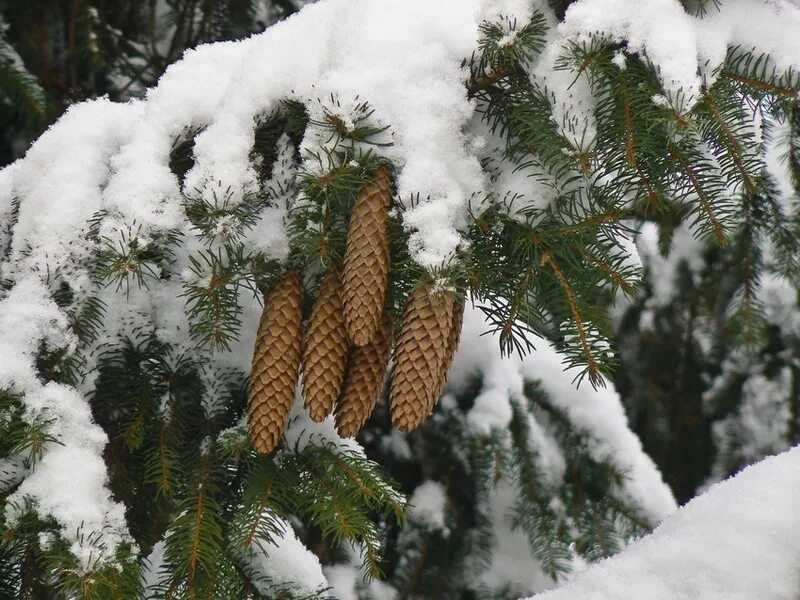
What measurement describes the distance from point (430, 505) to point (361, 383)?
4.35 feet

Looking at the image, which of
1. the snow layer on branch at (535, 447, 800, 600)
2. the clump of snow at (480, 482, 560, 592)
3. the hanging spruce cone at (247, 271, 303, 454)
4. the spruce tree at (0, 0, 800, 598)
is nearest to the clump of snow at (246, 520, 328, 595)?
the spruce tree at (0, 0, 800, 598)

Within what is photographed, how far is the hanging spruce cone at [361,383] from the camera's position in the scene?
114cm

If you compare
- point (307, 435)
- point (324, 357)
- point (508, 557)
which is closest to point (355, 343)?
point (324, 357)

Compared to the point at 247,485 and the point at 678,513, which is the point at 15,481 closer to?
the point at 247,485

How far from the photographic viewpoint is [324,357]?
3.63 feet

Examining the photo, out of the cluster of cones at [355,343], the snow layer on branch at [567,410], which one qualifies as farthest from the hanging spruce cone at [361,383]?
the snow layer on branch at [567,410]

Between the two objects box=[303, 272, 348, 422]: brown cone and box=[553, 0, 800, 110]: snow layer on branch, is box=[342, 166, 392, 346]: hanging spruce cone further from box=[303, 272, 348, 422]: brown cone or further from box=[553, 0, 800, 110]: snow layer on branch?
box=[553, 0, 800, 110]: snow layer on branch

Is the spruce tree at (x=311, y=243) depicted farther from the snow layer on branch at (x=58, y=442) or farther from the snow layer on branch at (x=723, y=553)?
the snow layer on branch at (x=723, y=553)

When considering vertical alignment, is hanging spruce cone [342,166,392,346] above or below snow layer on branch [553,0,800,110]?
below

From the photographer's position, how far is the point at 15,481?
1.19 metres

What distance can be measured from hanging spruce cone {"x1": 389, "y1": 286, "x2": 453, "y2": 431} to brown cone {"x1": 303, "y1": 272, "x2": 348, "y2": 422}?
9cm

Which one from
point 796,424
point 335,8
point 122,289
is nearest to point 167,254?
point 122,289

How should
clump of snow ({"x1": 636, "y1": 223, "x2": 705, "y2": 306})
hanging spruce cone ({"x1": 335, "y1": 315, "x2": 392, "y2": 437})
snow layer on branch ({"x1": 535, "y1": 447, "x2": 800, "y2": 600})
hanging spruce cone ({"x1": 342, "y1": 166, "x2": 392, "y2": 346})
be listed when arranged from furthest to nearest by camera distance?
clump of snow ({"x1": 636, "y1": 223, "x2": 705, "y2": 306}) → hanging spruce cone ({"x1": 335, "y1": 315, "x2": 392, "y2": 437}) → hanging spruce cone ({"x1": 342, "y1": 166, "x2": 392, "y2": 346}) → snow layer on branch ({"x1": 535, "y1": 447, "x2": 800, "y2": 600})

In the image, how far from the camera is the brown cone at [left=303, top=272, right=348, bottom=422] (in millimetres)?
1095
